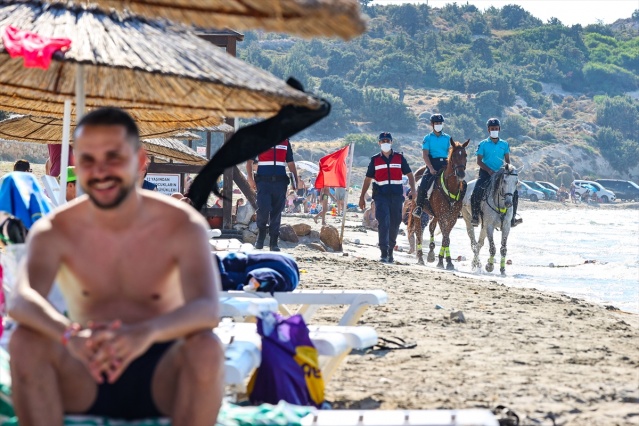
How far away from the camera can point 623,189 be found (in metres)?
75.9

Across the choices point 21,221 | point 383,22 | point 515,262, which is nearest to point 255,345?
point 21,221

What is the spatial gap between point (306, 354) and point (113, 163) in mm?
1857

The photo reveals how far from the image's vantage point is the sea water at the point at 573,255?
1541 centimetres

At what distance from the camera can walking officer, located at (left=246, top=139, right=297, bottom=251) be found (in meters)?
14.4

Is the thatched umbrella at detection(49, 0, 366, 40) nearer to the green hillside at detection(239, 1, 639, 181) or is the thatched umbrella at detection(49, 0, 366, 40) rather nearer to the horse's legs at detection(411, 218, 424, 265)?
the horse's legs at detection(411, 218, 424, 265)

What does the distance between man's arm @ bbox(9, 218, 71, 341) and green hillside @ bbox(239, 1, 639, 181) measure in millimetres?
62995

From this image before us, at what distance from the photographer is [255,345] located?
4457mm

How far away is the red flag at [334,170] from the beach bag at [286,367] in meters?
14.5

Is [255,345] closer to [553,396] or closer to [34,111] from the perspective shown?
[553,396]

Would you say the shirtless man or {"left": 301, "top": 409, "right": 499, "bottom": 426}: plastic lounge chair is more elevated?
the shirtless man

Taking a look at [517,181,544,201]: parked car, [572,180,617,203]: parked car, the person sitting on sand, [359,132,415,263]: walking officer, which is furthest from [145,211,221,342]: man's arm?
[572,180,617,203]: parked car

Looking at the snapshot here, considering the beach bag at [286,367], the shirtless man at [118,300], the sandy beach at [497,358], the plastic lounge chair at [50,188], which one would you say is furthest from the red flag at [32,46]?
the plastic lounge chair at [50,188]

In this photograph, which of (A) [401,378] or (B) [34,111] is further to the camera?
(B) [34,111]

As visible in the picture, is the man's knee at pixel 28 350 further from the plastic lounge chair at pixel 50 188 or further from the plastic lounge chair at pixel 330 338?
the plastic lounge chair at pixel 50 188
